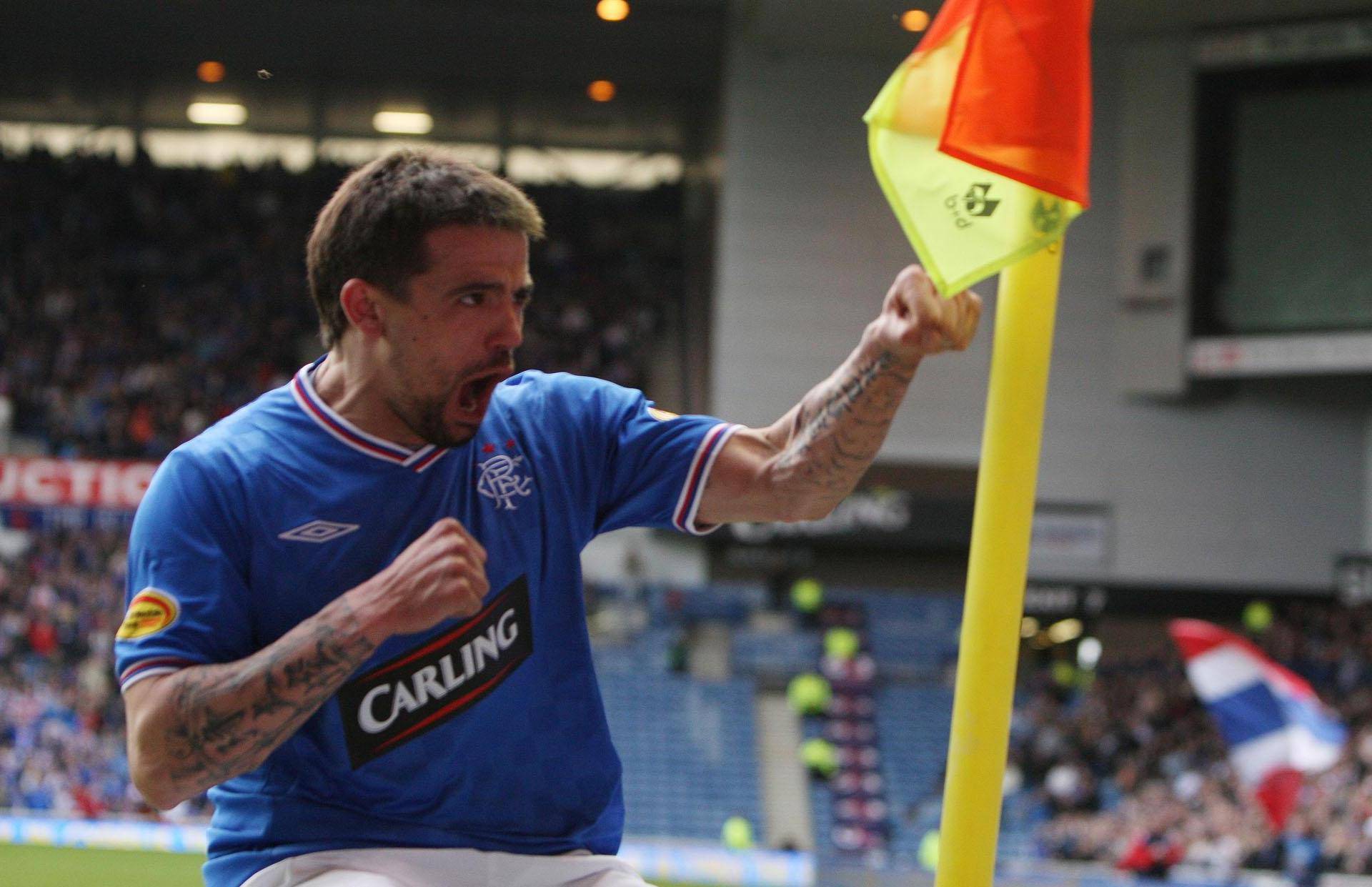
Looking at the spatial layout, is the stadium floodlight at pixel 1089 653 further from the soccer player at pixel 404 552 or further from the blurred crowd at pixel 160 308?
the soccer player at pixel 404 552

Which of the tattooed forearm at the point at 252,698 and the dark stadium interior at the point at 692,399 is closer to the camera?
the tattooed forearm at the point at 252,698

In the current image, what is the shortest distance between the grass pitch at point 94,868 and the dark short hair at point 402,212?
3.72 m

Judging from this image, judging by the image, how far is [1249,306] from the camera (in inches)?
738

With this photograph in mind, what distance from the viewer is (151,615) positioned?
6.84 feet

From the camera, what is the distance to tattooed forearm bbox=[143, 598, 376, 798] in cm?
199

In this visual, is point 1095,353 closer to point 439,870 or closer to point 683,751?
point 683,751

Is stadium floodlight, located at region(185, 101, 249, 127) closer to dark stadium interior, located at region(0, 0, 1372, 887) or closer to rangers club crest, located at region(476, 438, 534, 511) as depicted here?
dark stadium interior, located at region(0, 0, 1372, 887)

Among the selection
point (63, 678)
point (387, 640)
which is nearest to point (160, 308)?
point (63, 678)

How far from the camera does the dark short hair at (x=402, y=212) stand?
Result: 7.21 ft

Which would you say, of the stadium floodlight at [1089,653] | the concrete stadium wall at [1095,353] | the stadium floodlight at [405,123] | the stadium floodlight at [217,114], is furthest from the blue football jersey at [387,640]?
the stadium floodlight at [217,114]

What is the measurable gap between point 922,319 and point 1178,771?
→ 1612cm

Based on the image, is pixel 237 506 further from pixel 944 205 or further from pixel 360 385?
pixel 944 205

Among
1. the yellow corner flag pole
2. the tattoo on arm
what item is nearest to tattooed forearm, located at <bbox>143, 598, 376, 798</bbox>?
the tattoo on arm

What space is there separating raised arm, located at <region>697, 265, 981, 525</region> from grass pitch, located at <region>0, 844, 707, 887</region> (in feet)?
11.9
